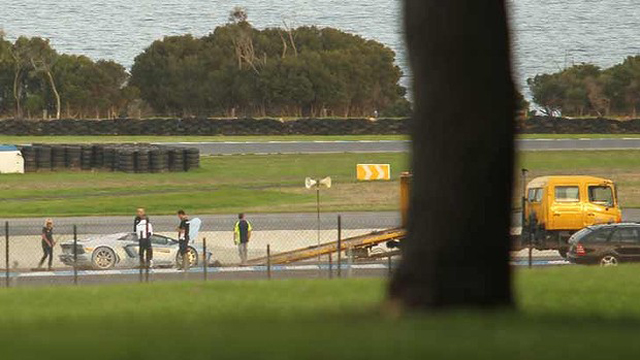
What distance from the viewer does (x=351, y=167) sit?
6288 centimetres

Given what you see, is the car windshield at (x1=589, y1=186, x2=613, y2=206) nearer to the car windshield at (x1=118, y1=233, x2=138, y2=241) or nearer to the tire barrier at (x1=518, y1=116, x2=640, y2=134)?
the car windshield at (x1=118, y1=233, x2=138, y2=241)

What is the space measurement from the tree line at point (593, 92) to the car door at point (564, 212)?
6310cm

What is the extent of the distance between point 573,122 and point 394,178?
30.9m

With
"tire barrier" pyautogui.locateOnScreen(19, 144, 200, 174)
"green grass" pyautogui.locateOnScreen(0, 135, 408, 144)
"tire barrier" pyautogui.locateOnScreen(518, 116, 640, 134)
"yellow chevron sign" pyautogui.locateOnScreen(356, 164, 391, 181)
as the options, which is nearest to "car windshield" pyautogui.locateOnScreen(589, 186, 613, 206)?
"yellow chevron sign" pyautogui.locateOnScreen(356, 164, 391, 181)

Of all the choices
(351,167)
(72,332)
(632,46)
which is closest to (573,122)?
(351,167)

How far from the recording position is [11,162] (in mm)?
57969

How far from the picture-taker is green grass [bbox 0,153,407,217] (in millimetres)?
47500

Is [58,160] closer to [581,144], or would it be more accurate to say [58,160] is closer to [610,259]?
[581,144]

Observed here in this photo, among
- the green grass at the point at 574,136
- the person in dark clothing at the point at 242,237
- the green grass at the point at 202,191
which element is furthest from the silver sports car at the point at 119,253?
the green grass at the point at 574,136

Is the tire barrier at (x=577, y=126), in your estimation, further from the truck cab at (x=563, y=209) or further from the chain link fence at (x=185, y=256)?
the truck cab at (x=563, y=209)

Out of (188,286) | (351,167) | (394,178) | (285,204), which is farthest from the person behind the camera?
(351,167)

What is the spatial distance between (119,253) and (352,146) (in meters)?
43.4

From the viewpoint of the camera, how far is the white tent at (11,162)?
2277 inches

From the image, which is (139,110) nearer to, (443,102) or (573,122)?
(573,122)
